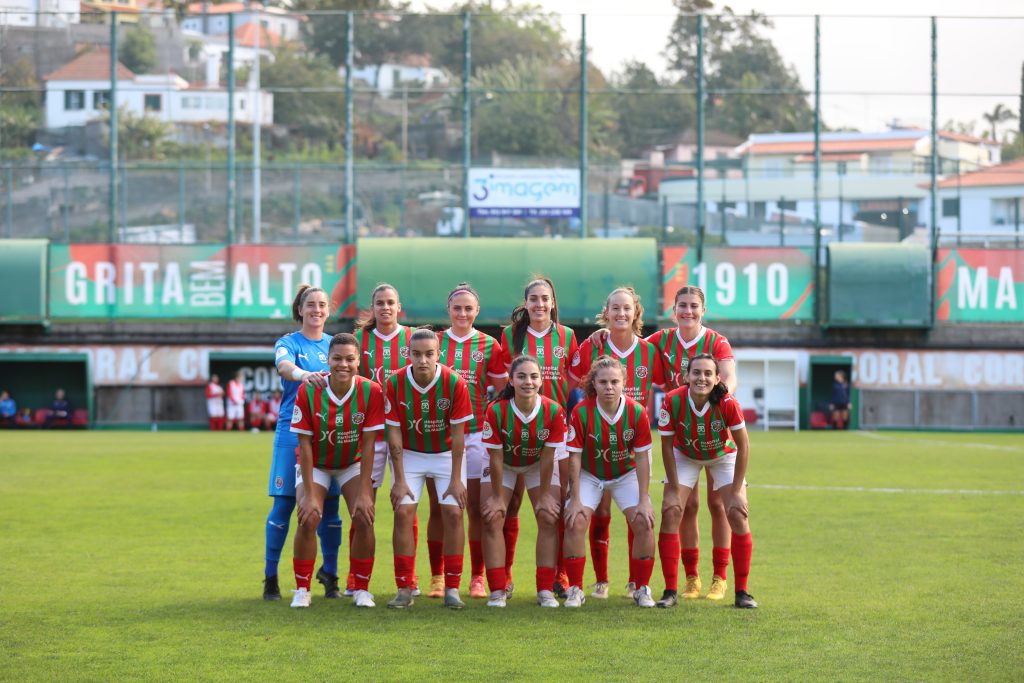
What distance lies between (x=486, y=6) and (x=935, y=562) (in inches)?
1826

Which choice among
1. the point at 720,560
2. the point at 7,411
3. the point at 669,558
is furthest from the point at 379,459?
the point at 7,411

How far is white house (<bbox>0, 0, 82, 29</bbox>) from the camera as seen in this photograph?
34.9 metres

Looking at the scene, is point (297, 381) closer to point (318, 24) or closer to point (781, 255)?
point (781, 255)

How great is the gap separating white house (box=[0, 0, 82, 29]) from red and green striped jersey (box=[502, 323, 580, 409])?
29073 mm

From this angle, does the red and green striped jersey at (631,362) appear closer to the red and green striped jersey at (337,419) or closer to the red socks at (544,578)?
the red socks at (544,578)

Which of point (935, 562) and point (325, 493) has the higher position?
point (325, 493)

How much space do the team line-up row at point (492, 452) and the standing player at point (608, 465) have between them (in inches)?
0.4

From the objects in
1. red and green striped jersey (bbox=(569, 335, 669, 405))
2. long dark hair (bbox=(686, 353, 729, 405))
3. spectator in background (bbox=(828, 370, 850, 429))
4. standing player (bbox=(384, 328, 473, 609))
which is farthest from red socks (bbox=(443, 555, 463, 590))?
spectator in background (bbox=(828, 370, 850, 429))

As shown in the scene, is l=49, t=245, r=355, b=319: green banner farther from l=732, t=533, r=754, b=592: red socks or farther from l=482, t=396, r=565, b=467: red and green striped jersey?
l=732, t=533, r=754, b=592: red socks

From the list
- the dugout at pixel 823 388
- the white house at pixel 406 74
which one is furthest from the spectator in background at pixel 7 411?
the dugout at pixel 823 388

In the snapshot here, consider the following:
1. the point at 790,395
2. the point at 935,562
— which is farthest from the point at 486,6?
the point at 935,562

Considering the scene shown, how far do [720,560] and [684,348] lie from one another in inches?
58.9

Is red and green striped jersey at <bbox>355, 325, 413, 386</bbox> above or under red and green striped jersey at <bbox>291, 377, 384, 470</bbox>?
above

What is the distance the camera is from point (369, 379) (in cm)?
962
